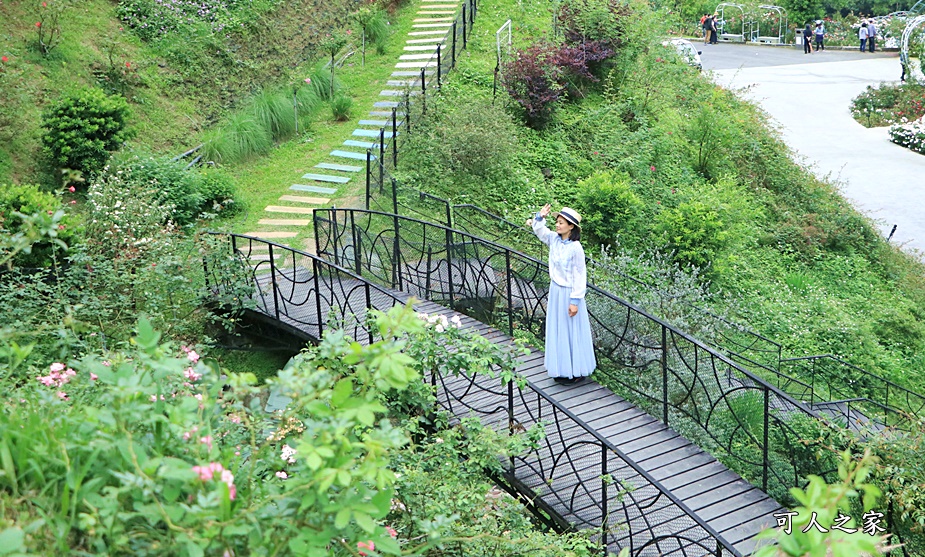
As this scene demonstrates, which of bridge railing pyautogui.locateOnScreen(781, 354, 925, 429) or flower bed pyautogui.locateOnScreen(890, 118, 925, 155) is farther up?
flower bed pyautogui.locateOnScreen(890, 118, 925, 155)

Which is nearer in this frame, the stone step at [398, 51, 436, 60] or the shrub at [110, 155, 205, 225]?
the shrub at [110, 155, 205, 225]

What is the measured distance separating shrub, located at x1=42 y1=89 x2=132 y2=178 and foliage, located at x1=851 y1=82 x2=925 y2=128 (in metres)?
18.1

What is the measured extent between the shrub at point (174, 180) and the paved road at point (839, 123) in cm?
1201

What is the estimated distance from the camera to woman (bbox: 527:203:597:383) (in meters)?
6.77

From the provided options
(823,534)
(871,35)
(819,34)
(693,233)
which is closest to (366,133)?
(693,233)

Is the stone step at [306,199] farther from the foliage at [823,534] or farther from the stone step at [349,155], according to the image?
the foliage at [823,534]

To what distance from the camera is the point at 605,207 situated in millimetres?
12375

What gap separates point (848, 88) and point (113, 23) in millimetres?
19780

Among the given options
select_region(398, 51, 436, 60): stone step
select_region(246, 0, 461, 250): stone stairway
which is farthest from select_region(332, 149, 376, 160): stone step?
select_region(398, 51, 436, 60): stone step

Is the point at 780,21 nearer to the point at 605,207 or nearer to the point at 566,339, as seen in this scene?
the point at 605,207

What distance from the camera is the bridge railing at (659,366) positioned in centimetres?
673

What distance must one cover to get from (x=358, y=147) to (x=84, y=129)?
13.5 feet

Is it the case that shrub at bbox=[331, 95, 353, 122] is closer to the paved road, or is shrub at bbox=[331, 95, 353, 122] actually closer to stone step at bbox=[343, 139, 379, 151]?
stone step at bbox=[343, 139, 379, 151]

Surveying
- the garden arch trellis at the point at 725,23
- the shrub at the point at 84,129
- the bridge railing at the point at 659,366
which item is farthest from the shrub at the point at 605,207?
the garden arch trellis at the point at 725,23
